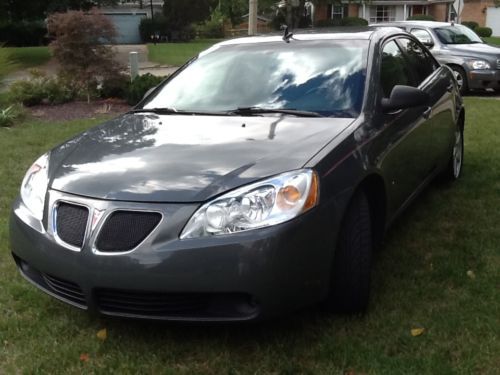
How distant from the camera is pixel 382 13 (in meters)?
47.4

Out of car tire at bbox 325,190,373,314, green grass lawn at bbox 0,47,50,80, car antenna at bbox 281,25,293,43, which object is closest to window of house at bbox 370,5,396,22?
green grass lawn at bbox 0,47,50,80

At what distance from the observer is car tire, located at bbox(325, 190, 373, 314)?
122 inches

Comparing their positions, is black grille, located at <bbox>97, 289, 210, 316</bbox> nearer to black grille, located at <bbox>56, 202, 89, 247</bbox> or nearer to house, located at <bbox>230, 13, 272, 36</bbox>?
black grille, located at <bbox>56, 202, 89, 247</bbox>

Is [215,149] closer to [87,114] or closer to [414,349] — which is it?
[414,349]

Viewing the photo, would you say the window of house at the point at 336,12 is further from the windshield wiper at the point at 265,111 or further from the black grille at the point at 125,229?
the black grille at the point at 125,229

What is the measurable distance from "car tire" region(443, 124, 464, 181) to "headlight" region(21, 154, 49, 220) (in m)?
3.66

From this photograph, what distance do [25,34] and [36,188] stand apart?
34.8m

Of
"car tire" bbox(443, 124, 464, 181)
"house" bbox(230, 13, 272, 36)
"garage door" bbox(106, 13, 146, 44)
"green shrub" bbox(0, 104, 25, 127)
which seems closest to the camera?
"car tire" bbox(443, 124, 464, 181)

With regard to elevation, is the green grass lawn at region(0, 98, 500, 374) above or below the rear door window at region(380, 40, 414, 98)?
below

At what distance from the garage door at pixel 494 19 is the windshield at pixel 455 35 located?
38.9 meters

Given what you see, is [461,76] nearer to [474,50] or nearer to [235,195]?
[474,50]

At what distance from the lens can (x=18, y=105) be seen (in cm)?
1074

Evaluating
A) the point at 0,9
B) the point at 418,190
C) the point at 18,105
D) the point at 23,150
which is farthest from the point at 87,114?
the point at 0,9

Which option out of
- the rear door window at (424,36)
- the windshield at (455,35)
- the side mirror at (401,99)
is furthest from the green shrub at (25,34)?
the side mirror at (401,99)
